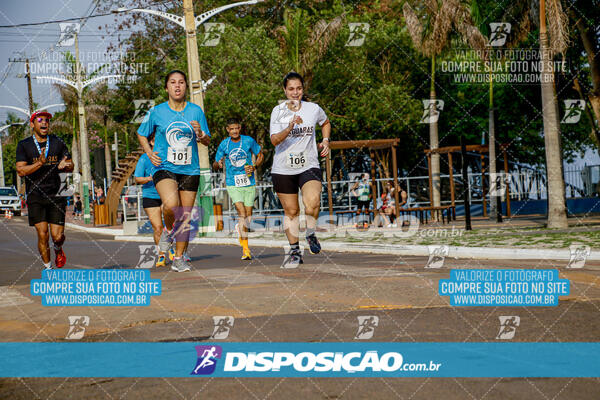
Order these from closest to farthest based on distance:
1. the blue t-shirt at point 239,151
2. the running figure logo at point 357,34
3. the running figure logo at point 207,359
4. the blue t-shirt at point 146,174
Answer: the running figure logo at point 207,359 → the blue t-shirt at point 239,151 → the blue t-shirt at point 146,174 → the running figure logo at point 357,34

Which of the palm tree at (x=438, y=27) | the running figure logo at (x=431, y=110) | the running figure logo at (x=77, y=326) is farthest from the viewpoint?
the running figure logo at (x=431, y=110)

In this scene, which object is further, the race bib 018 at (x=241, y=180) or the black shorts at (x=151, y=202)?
the black shorts at (x=151, y=202)

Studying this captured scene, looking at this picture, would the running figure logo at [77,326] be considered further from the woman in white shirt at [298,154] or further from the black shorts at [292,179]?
the black shorts at [292,179]

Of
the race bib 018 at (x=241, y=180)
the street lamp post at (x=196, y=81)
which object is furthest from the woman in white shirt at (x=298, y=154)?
the street lamp post at (x=196, y=81)

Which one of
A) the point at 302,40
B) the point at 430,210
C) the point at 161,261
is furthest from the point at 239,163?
the point at 430,210

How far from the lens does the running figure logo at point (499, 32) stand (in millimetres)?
20016

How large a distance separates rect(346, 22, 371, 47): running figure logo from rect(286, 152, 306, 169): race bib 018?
85.1 feet

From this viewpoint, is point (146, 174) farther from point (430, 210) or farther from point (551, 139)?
point (430, 210)

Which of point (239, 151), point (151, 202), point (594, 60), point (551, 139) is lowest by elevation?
point (151, 202)

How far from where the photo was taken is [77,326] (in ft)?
17.5

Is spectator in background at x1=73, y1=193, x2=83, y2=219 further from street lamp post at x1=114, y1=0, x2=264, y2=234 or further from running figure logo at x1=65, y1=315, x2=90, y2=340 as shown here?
running figure logo at x1=65, y1=315, x2=90, y2=340

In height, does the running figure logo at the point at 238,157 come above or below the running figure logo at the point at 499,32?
below

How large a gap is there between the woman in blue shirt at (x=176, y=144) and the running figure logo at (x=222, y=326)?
3078mm

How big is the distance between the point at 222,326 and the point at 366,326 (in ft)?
3.41
